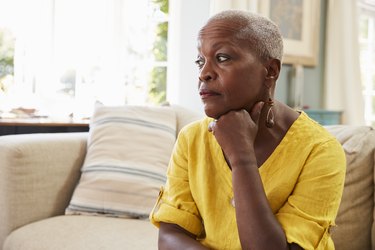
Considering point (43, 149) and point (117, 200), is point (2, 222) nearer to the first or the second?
point (43, 149)

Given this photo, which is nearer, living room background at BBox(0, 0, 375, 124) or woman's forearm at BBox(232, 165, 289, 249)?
woman's forearm at BBox(232, 165, 289, 249)

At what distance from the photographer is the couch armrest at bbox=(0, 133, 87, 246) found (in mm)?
1839

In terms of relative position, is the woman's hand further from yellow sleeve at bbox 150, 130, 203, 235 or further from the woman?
yellow sleeve at bbox 150, 130, 203, 235

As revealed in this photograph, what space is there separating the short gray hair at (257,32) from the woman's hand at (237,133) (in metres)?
0.12

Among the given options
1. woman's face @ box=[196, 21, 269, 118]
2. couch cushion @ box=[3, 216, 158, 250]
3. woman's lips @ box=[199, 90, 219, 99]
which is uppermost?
woman's face @ box=[196, 21, 269, 118]

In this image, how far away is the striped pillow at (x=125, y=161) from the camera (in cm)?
198

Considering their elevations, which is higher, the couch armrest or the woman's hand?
the woman's hand

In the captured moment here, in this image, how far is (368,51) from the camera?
5023mm

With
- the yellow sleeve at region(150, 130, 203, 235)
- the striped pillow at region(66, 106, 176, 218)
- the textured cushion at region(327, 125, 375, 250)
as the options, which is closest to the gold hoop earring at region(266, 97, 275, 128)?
the yellow sleeve at region(150, 130, 203, 235)

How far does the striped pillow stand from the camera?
6.48ft

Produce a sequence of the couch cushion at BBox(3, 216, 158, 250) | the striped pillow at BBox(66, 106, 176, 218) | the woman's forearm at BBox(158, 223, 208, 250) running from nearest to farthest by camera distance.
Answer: the woman's forearm at BBox(158, 223, 208, 250) < the couch cushion at BBox(3, 216, 158, 250) < the striped pillow at BBox(66, 106, 176, 218)

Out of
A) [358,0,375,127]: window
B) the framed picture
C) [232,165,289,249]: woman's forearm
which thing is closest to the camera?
[232,165,289,249]: woman's forearm

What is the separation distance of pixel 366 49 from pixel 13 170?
4.20 meters

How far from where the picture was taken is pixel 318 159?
42.2 inches
